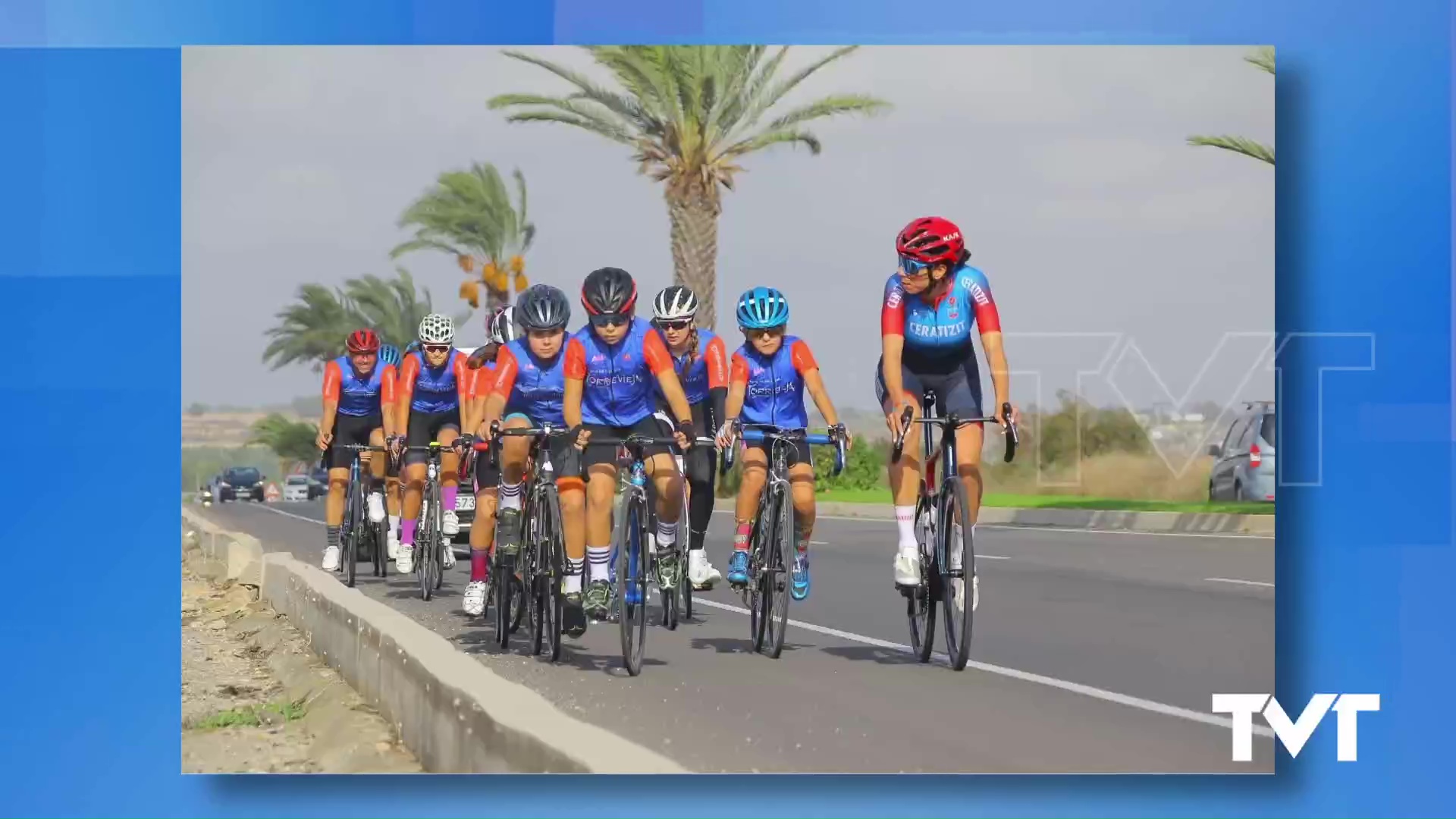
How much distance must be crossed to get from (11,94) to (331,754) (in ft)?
11.4

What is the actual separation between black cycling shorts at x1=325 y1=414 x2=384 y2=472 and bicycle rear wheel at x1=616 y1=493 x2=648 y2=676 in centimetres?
658

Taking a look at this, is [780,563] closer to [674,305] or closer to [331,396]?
[674,305]

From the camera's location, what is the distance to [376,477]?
18.9 m

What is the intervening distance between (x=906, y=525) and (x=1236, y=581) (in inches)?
273

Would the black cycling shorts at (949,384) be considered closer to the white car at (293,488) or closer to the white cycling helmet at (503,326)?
the white cycling helmet at (503,326)

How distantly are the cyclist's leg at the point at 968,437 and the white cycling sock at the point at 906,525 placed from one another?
1.08ft

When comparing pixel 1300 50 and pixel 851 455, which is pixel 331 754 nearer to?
pixel 1300 50

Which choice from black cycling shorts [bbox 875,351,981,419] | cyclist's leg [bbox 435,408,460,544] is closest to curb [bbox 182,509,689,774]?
black cycling shorts [bbox 875,351,981,419]

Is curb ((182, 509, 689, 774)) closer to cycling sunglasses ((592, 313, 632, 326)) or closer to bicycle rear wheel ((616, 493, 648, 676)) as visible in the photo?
bicycle rear wheel ((616, 493, 648, 676))

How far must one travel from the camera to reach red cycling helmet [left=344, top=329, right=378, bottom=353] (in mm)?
17953

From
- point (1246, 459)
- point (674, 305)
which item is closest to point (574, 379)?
point (674, 305)

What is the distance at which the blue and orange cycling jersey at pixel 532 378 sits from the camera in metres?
12.9
